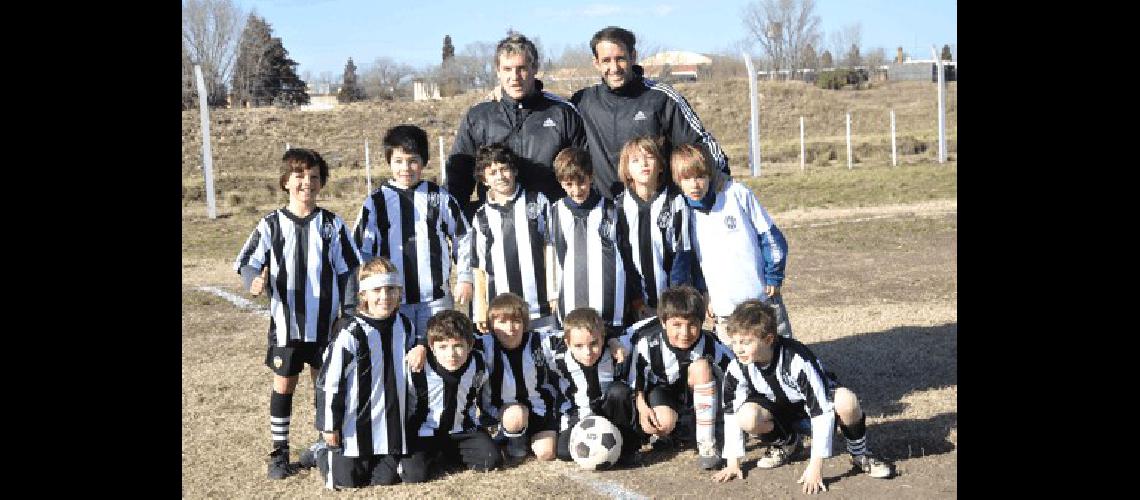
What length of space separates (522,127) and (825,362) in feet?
9.16

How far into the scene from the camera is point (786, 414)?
17.8 ft

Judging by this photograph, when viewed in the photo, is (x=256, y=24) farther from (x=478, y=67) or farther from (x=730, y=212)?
(x=730, y=212)

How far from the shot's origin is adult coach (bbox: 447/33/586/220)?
6.11 m

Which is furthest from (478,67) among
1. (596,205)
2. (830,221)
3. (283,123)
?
(596,205)

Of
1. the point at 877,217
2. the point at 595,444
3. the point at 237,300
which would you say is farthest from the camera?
the point at 877,217

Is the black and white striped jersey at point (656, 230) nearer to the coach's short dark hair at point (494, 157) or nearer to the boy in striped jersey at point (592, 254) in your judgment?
the boy in striped jersey at point (592, 254)

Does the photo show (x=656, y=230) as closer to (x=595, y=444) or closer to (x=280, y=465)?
(x=595, y=444)

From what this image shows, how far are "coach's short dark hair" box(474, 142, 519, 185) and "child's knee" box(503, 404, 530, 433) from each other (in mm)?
1213

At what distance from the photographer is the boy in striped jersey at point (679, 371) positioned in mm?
5516

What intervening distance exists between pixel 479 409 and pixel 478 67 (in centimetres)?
4872

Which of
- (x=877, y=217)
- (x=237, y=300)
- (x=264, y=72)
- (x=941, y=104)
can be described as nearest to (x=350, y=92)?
(x=264, y=72)

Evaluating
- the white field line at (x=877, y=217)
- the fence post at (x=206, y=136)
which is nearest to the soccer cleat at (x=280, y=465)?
the white field line at (x=877, y=217)

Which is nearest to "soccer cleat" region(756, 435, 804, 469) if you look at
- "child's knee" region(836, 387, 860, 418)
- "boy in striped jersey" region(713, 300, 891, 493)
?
"boy in striped jersey" region(713, 300, 891, 493)

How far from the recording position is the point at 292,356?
5.66 meters
